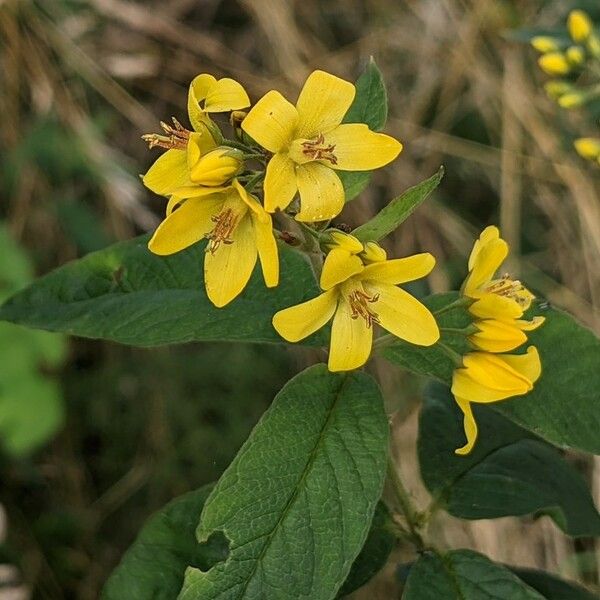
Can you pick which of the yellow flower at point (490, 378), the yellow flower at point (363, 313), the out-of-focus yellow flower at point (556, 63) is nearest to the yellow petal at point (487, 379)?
the yellow flower at point (490, 378)

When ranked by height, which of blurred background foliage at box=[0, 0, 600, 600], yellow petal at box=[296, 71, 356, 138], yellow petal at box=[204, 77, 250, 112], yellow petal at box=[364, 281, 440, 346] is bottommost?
blurred background foliage at box=[0, 0, 600, 600]

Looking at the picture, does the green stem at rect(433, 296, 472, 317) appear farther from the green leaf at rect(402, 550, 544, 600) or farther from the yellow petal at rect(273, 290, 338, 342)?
the green leaf at rect(402, 550, 544, 600)

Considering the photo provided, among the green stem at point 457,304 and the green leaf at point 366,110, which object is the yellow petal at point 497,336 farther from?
the green leaf at point 366,110

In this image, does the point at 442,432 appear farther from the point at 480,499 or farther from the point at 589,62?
the point at 589,62

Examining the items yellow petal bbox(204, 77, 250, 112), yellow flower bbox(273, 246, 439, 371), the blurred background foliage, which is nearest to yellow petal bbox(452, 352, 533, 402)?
yellow flower bbox(273, 246, 439, 371)

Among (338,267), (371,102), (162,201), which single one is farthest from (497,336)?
(162,201)

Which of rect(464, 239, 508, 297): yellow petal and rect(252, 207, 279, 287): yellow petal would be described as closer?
rect(252, 207, 279, 287): yellow petal
